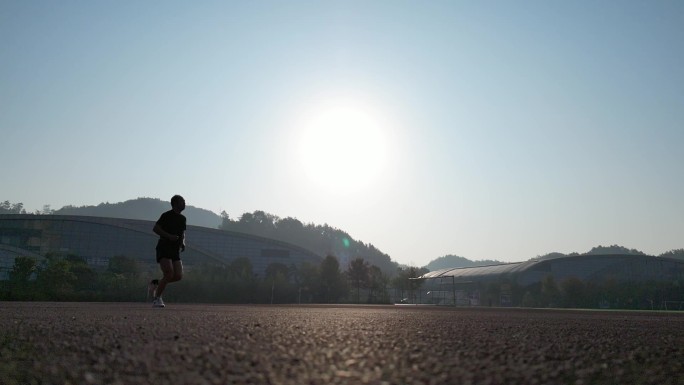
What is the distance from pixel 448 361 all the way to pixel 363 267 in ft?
234

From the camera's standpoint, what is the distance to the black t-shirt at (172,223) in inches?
376

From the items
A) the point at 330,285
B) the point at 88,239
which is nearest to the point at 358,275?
the point at 330,285

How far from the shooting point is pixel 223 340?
328 cm

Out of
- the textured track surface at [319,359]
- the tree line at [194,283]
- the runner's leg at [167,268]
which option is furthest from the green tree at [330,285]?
the textured track surface at [319,359]

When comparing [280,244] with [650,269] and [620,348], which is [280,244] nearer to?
[650,269]

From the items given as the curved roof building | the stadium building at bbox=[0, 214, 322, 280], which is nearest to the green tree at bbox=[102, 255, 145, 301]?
the stadium building at bbox=[0, 214, 322, 280]

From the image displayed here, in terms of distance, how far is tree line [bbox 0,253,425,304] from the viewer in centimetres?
4141

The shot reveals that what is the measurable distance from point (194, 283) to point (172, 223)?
4628 centimetres

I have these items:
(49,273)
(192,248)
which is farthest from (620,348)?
(192,248)

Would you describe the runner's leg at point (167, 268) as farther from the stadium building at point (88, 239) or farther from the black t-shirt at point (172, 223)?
the stadium building at point (88, 239)

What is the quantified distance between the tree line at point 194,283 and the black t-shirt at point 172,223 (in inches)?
855

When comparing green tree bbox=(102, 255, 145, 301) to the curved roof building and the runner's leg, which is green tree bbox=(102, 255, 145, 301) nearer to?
the runner's leg

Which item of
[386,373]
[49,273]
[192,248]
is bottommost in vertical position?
[386,373]

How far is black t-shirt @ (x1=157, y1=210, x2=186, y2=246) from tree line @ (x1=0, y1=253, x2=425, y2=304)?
21707mm
